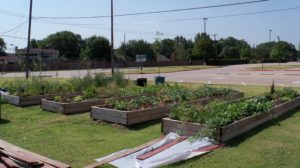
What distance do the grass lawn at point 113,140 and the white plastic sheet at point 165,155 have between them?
0.56 ft

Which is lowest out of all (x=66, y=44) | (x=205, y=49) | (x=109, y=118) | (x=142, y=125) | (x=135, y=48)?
(x=142, y=125)

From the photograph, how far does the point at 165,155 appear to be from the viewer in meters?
6.37

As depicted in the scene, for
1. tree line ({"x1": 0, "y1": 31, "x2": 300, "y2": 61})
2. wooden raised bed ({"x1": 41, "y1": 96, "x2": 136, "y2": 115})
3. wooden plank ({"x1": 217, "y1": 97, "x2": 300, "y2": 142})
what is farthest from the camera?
tree line ({"x1": 0, "y1": 31, "x2": 300, "y2": 61})

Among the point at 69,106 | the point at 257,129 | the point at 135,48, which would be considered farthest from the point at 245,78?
the point at 135,48

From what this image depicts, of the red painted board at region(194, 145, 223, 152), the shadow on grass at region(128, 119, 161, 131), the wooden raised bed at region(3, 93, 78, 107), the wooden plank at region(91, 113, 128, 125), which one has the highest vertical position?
the wooden raised bed at region(3, 93, 78, 107)

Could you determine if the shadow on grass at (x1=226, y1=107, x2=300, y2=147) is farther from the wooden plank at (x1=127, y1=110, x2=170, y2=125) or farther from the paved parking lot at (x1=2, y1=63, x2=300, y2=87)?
the paved parking lot at (x1=2, y1=63, x2=300, y2=87)

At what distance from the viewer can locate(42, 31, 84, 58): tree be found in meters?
109

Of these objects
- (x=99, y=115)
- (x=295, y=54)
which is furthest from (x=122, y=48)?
(x=99, y=115)

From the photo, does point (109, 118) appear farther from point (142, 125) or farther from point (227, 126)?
point (227, 126)

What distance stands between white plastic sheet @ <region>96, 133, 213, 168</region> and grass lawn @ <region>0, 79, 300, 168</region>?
Answer: 6.7 inches

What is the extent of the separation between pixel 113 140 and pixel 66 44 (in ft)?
347

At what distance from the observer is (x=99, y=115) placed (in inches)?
389

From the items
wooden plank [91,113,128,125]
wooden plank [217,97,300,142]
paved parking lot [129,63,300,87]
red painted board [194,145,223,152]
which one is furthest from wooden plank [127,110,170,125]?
paved parking lot [129,63,300,87]

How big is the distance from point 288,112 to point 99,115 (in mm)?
5305
